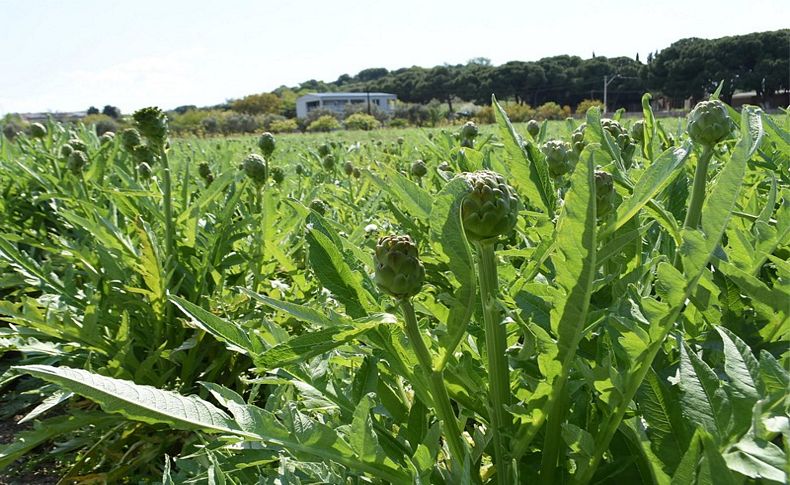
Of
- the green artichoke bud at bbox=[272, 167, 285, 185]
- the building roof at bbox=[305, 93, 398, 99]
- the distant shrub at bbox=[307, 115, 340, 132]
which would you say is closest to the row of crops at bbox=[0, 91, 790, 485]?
the green artichoke bud at bbox=[272, 167, 285, 185]

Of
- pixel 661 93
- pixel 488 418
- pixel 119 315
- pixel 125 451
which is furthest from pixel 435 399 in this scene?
pixel 661 93

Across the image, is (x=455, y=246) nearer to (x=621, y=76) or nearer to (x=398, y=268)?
(x=398, y=268)

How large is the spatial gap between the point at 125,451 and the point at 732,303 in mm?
1498

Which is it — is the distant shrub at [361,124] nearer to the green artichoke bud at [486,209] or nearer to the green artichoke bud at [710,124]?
the green artichoke bud at [710,124]

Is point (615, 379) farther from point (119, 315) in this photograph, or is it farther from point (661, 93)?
point (661, 93)

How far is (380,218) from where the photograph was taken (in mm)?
2240

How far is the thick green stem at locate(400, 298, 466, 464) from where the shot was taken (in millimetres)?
647

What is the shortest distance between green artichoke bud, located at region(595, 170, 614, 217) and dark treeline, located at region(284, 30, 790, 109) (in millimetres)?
26497

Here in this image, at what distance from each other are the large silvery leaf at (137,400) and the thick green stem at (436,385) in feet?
0.69

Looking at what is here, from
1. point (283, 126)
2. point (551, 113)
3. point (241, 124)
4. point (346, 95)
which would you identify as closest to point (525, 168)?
point (283, 126)

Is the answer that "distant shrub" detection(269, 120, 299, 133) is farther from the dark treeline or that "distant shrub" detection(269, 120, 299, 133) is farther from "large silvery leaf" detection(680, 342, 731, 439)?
"large silvery leaf" detection(680, 342, 731, 439)

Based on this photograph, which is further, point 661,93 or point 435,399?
point 661,93

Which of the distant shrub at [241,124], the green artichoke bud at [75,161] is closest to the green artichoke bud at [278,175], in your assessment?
the green artichoke bud at [75,161]

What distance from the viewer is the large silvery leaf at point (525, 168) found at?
85 centimetres
